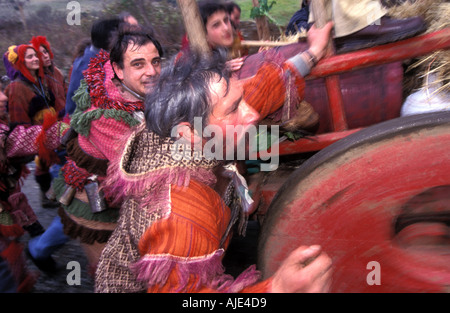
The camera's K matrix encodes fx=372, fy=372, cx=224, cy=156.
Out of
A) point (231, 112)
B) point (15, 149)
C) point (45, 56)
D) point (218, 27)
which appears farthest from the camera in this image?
point (45, 56)

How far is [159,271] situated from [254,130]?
571mm

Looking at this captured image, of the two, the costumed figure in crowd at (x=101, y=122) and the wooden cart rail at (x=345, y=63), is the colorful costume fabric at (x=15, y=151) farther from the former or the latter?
the wooden cart rail at (x=345, y=63)

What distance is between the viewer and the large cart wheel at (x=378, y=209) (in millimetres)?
1165

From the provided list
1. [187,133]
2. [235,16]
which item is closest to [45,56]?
[235,16]

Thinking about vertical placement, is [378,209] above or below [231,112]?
below

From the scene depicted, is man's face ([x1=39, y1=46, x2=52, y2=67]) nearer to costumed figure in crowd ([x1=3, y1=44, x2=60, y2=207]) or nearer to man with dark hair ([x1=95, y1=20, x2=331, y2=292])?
costumed figure in crowd ([x1=3, y1=44, x2=60, y2=207])

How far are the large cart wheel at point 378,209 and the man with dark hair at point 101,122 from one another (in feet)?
2.83

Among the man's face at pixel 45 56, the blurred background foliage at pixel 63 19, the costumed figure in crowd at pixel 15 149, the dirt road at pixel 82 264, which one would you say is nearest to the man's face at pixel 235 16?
the costumed figure in crowd at pixel 15 149

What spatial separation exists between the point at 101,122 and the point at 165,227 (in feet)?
2.88

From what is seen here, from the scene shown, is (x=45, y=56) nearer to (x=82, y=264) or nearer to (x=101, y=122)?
(x=82, y=264)

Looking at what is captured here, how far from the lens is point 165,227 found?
1088 mm

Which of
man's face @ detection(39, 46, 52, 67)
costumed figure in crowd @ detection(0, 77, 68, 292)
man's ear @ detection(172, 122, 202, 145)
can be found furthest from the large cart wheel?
man's face @ detection(39, 46, 52, 67)
